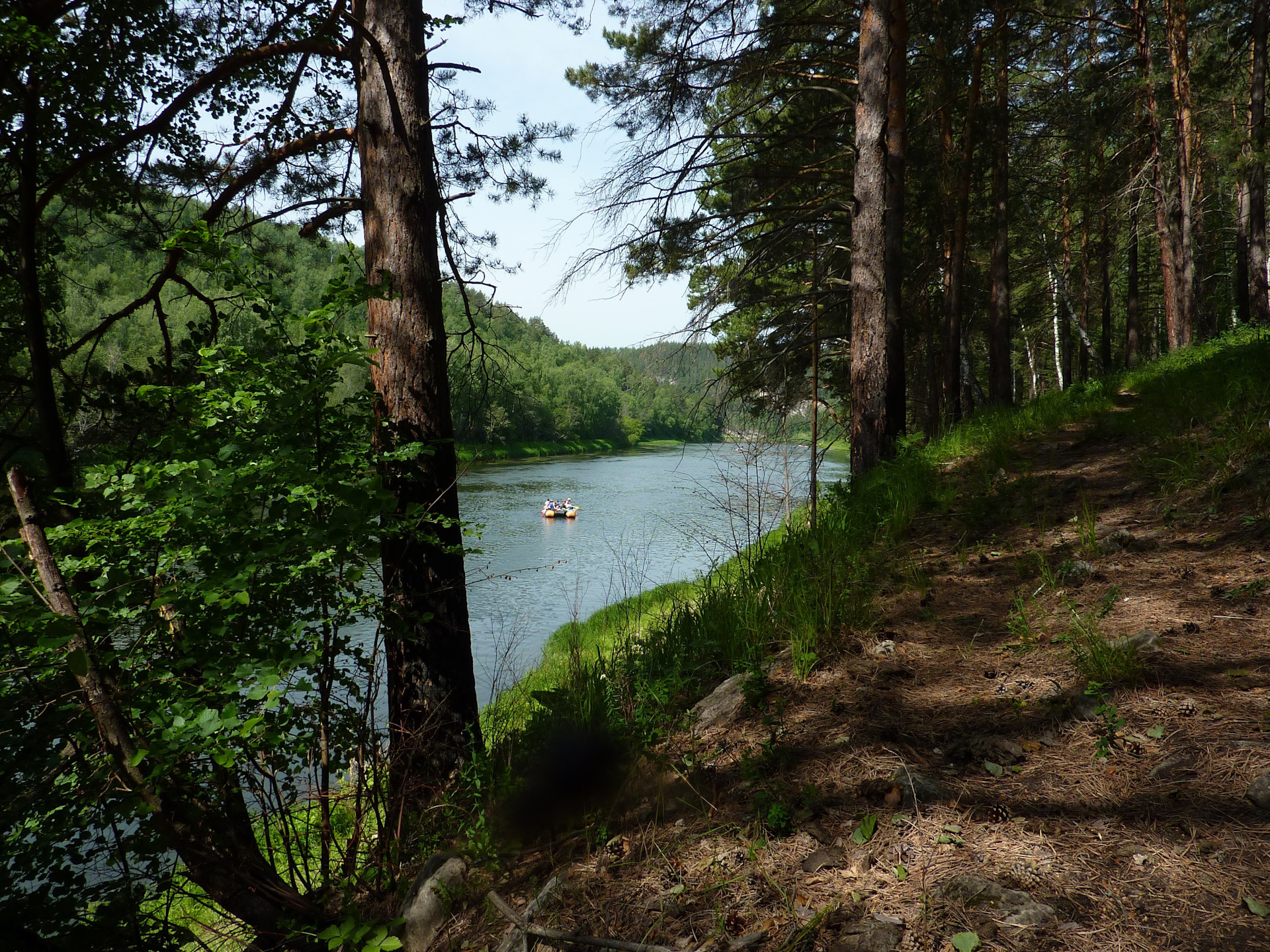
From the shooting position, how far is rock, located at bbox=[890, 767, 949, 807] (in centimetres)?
203

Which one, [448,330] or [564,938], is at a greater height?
[448,330]

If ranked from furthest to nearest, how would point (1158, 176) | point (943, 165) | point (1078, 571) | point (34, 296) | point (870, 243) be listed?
point (1158, 176), point (943, 165), point (870, 243), point (34, 296), point (1078, 571)

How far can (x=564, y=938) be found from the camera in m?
1.87

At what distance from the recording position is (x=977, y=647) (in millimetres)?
2898

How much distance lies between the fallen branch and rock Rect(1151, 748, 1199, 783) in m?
1.44

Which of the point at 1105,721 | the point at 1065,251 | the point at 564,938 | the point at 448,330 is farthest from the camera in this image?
the point at 1065,251

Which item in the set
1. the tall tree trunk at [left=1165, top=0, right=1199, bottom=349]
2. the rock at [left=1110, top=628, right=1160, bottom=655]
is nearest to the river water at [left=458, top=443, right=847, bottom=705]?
the rock at [left=1110, top=628, right=1160, bottom=655]

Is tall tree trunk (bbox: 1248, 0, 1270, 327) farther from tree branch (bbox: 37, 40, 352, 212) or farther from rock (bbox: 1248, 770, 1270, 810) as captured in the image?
tree branch (bbox: 37, 40, 352, 212)

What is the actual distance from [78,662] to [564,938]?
4.67 feet

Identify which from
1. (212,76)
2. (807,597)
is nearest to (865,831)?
(807,597)

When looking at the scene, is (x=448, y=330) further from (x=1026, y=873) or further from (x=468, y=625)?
(x=1026, y=873)

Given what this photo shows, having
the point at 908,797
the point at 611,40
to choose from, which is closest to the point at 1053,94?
the point at 611,40

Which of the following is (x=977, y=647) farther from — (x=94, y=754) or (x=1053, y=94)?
(x=1053, y=94)

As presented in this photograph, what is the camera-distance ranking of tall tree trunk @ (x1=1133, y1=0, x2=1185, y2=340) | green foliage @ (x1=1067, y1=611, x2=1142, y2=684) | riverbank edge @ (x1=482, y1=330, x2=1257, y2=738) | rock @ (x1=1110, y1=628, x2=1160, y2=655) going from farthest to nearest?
tall tree trunk @ (x1=1133, y1=0, x2=1185, y2=340)
riverbank edge @ (x1=482, y1=330, x2=1257, y2=738)
rock @ (x1=1110, y1=628, x2=1160, y2=655)
green foliage @ (x1=1067, y1=611, x2=1142, y2=684)
